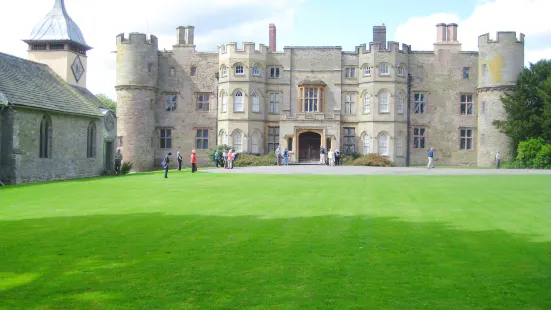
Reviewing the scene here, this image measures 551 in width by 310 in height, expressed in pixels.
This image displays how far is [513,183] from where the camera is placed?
2386cm

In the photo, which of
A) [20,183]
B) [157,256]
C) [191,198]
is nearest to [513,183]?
[191,198]

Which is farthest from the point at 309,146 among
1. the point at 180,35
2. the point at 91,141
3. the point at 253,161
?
the point at 91,141

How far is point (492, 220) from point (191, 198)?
9.19 m

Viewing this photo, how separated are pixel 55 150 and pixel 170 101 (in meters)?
19.9

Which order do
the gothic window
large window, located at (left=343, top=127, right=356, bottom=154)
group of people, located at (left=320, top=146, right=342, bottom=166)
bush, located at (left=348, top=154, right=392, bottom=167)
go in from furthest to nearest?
large window, located at (left=343, top=127, right=356, bottom=154)
the gothic window
bush, located at (left=348, top=154, right=392, bottom=167)
group of people, located at (left=320, top=146, right=342, bottom=166)

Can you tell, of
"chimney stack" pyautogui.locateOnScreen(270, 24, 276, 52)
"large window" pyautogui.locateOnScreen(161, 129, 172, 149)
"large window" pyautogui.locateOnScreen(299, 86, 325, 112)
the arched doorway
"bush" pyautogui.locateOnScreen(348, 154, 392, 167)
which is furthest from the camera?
"chimney stack" pyautogui.locateOnScreen(270, 24, 276, 52)

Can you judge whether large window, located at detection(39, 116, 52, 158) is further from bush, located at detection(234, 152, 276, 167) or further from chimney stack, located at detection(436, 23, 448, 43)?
chimney stack, located at detection(436, 23, 448, 43)

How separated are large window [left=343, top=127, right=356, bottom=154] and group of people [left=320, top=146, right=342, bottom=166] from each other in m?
2.70

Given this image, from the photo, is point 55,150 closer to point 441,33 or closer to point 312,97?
point 312,97

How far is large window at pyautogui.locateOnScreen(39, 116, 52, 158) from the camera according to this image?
1153 inches

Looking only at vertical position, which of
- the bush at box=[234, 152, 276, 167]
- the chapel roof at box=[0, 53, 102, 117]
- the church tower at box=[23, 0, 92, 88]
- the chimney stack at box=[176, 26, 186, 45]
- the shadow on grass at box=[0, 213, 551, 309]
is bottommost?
the shadow on grass at box=[0, 213, 551, 309]

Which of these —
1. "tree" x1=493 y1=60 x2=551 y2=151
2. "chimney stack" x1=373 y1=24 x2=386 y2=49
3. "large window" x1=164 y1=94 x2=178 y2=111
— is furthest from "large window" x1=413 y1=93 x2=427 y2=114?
"large window" x1=164 y1=94 x2=178 y2=111

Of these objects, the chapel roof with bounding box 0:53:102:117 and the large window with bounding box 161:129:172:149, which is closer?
the chapel roof with bounding box 0:53:102:117

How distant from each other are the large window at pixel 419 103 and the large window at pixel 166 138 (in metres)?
21.4
